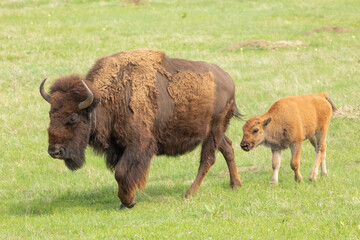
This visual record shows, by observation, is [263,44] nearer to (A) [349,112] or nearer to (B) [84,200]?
(A) [349,112]

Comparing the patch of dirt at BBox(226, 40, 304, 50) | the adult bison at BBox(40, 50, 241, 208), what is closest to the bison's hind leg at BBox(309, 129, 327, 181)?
the adult bison at BBox(40, 50, 241, 208)

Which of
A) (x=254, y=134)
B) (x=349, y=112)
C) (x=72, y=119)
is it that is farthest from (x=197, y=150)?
(x=72, y=119)

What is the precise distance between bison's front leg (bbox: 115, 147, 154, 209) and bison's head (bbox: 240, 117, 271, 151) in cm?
165

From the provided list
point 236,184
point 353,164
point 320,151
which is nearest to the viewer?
point 236,184

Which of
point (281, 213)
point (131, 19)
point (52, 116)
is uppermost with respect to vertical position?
point (52, 116)

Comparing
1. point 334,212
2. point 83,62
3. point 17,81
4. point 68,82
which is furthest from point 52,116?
point 83,62

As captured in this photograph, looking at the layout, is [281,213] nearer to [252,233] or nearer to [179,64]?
[252,233]

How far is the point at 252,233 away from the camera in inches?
256

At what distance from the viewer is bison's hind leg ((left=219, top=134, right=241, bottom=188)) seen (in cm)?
936

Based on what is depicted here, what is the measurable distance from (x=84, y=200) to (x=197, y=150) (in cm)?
362

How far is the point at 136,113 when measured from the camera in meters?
8.38

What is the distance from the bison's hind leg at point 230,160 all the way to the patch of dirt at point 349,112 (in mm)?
4443

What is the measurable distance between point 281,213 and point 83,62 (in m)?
14.2

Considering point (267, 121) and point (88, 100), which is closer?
point (88, 100)
